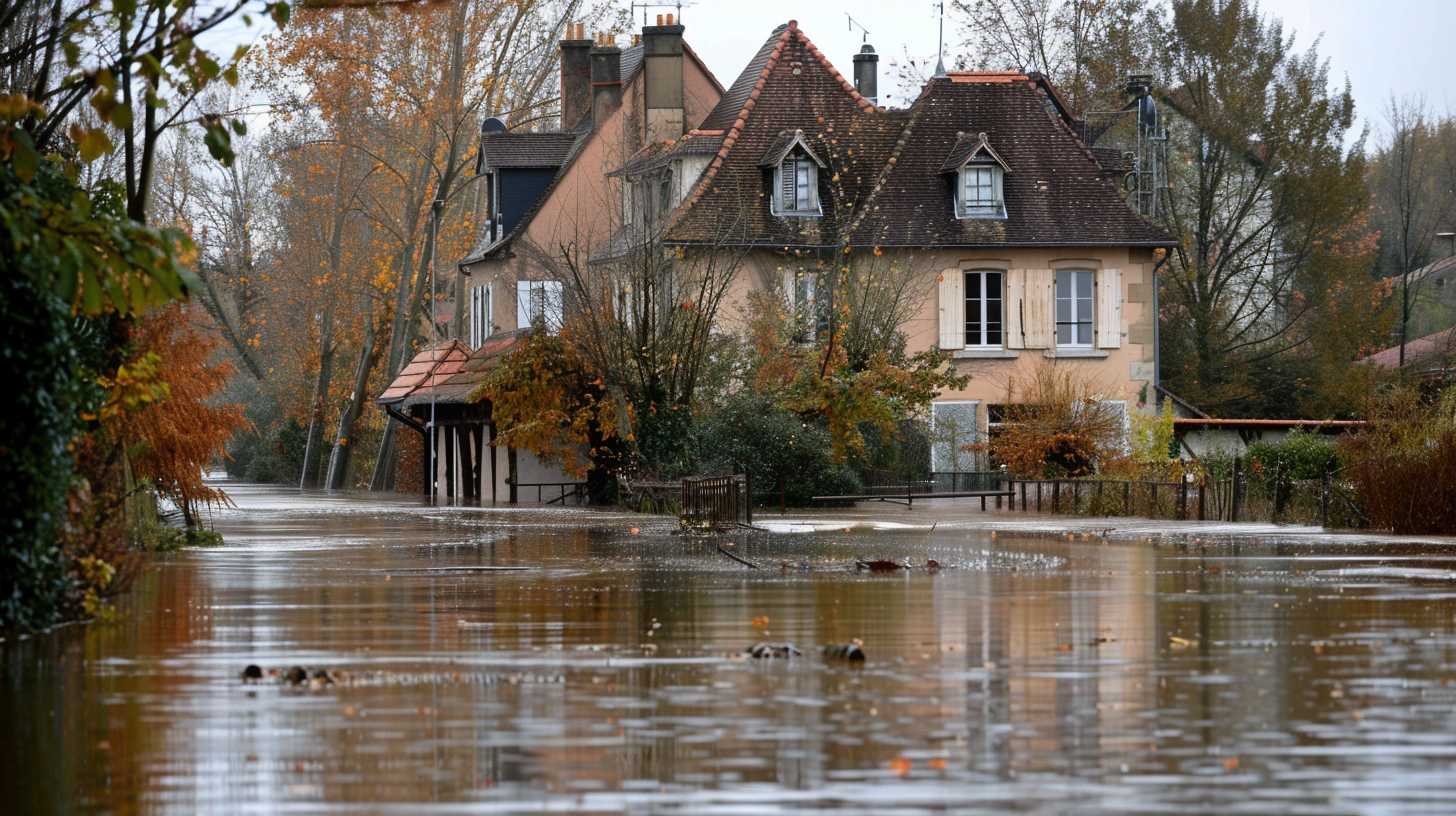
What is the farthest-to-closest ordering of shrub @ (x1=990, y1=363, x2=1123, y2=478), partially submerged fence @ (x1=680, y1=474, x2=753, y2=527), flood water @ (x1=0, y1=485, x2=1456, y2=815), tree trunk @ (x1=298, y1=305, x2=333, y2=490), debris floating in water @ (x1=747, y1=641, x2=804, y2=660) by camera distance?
tree trunk @ (x1=298, y1=305, x2=333, y2=490) → shrub @ (x1=990, y1=363, x2=1123, y2=478) → partially submerged fence @ (x1=680, y1=474, x2=753, y2=527) → debris floating in water @ (x1=747, y1=641, x2=804, y2=660) → flood water @ (x1=0, y1=485, x2=1456, y2=815)

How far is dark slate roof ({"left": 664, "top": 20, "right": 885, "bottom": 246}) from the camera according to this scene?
170 ft

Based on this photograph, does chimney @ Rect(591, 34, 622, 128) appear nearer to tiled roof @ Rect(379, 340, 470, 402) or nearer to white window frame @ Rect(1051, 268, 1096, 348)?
tiled roof @ Rect(379, 340, 470, 402)

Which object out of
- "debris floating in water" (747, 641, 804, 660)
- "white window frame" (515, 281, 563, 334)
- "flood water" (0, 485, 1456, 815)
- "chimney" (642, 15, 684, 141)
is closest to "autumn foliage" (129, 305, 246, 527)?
"flood water" (0, 485, 1456, 815)

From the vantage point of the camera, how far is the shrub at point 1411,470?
1190 inches

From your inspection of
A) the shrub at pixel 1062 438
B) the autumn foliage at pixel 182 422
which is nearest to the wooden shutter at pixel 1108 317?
the shrub at pixel 1062 438

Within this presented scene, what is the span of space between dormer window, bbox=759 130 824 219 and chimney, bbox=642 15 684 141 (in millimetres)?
4744

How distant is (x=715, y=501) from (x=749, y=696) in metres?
22.6

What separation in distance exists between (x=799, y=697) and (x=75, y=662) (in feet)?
14.6

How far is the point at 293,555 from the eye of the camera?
86.8ft

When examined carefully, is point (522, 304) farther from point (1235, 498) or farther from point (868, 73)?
point (1235, 498)

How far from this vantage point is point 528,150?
199ft

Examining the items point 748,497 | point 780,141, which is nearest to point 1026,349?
point 780,141

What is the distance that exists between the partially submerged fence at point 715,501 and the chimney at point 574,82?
2926 cm

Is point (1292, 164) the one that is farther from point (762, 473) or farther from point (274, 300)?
point (274, 300)
